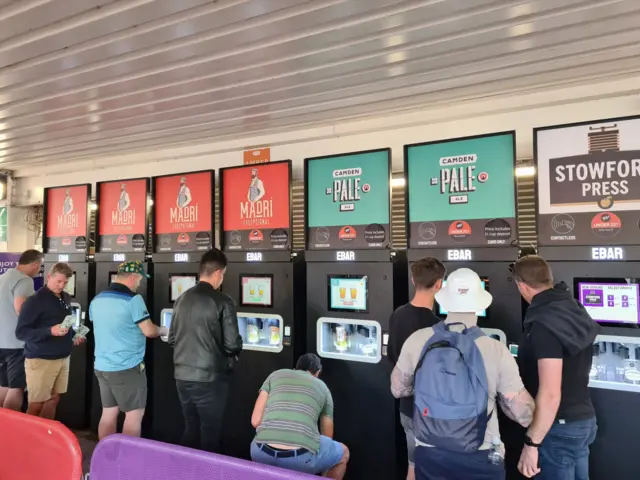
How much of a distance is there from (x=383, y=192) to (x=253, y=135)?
6.65 feet

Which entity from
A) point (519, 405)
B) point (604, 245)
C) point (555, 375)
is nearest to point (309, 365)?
point (519, 405)

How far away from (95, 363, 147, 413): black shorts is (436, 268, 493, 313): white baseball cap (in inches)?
97.6

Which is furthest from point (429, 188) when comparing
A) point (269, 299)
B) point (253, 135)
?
point (253, 135)

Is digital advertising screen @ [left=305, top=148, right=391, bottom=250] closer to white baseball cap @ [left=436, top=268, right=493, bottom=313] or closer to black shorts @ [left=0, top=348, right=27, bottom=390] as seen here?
white baseball cap @ [left=436, top=268, right=493, bottom=313]

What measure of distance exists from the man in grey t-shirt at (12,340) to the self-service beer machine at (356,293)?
8.80 feet

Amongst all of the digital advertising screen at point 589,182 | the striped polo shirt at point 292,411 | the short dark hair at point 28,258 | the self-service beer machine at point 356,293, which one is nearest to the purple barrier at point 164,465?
the striped polo shirt at point 292,411

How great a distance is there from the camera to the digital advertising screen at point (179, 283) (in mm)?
4383

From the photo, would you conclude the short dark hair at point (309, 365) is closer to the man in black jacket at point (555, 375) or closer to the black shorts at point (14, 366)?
the man in black jacket at point (555, 375)

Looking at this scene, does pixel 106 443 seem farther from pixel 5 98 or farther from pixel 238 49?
pixel 5 98

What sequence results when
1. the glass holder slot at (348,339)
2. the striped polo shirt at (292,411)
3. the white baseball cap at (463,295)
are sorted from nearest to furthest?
1. the white baseball cap at (463,295)
2. the striped polo shirt at (292,411)
3. the glass holder slot at (348,339)

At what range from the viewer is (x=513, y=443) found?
3.04 metres

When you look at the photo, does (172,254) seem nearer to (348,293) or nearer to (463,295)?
(348,293)

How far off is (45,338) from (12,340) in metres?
0.61

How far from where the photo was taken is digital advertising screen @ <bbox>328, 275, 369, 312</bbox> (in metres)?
3.57
